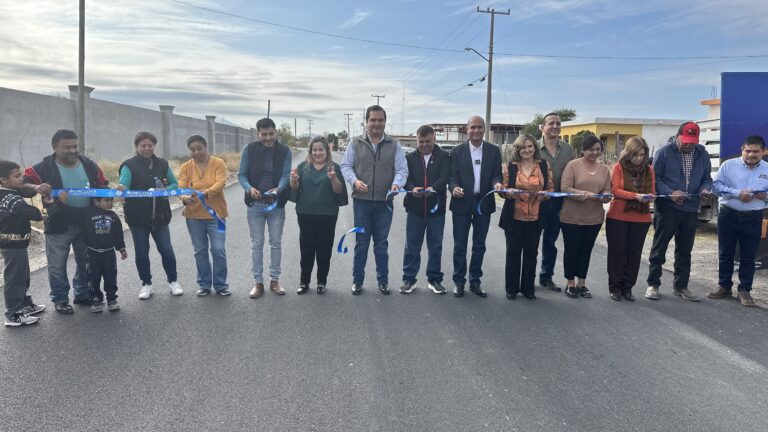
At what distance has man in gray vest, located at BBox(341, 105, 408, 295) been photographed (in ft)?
19.0

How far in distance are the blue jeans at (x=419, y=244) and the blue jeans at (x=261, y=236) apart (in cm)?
144

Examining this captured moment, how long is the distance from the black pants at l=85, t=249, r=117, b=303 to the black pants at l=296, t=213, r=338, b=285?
1.89 meters

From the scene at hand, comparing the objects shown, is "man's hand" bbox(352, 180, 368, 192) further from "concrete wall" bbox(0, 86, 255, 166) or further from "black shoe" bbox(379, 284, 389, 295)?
"concrete wall" bbox(0, 86, 255, 166)

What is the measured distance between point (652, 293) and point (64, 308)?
19.9 feet

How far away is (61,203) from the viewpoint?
4.95 metres

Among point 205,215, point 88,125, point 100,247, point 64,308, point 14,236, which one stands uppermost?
point 88,125

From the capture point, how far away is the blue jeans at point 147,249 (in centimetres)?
552

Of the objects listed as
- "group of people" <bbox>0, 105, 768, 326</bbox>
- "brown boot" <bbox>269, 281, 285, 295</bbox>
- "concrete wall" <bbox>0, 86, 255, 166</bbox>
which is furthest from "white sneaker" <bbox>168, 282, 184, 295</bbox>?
"concrete wall" <bbox>0, 86, 255, 166</bbox>

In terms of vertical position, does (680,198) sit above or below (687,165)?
below

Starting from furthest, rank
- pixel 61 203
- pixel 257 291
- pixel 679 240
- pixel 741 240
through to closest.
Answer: pixel 679 240
pixel 741 240
pixel 257 291
pixel 61 203

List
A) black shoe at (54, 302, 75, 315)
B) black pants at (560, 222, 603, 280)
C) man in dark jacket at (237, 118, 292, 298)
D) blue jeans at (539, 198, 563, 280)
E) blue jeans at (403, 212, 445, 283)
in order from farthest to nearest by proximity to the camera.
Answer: blue jeans at (539, 198, 563, 280)
blue jeans at (403, 212, 445, 283)
black pants at (560, 222, 603, 280)
man in dark jacket at (237, 118, 292, 298)
black shoe at (54, 302, 75, 315)

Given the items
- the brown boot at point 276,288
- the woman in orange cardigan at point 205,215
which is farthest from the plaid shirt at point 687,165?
the woman in orange cardigan at point 205,215

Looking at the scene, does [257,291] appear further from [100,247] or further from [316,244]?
[100,247]

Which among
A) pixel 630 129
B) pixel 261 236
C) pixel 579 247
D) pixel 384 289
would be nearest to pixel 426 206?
pixel 384 289
